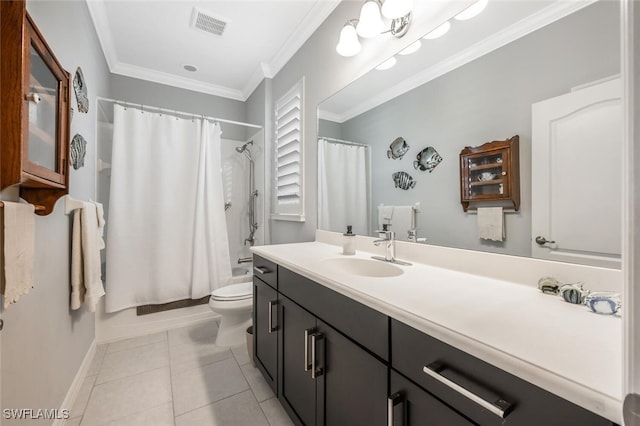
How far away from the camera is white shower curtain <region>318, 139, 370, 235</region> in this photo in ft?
5.35

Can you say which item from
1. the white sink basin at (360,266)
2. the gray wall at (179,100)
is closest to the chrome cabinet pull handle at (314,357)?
the white sink basin at (360,266)

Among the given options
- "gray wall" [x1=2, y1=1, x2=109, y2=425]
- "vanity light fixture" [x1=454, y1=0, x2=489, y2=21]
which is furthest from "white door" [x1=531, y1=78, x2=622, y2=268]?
"gray wall" [x1=2, y1=1, x2=109, y2=425]

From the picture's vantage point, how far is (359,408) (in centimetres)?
85

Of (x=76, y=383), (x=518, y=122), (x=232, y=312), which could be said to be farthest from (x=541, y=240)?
(x=76, y=383)

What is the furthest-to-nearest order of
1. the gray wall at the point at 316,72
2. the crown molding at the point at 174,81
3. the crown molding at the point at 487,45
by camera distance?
the crown molding at the point at 174,81
the gray wall at the point at 316,72
the crown molding at the point at 487,45

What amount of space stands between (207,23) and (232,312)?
7.53 ft

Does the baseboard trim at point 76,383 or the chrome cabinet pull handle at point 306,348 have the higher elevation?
the chrome cabinet pull handle at point 306,348

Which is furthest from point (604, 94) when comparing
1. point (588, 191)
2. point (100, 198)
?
point (100, 198)

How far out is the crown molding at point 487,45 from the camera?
83 cm

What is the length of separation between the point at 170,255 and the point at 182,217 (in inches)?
14.4

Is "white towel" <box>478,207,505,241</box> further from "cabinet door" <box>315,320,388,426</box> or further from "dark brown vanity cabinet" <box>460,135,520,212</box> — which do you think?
"cabinet door" <box>315,320,388,426</box>

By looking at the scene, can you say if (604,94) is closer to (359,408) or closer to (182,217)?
(359,408)

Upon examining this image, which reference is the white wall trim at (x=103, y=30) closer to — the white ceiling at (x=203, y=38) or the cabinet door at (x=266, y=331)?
the white ceiling at (x=203, y=38)

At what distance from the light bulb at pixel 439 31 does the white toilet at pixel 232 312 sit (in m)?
2.06
